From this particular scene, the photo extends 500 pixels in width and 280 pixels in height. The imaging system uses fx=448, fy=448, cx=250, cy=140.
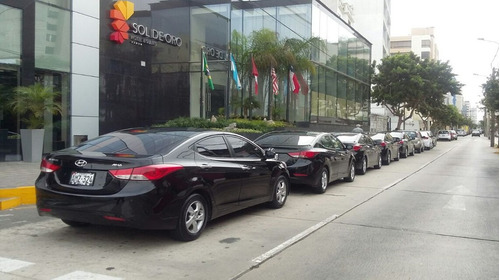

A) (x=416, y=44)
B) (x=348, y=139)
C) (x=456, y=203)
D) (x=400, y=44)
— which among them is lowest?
(x=456, y=203)

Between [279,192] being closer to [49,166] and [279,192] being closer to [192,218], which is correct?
[192,218]

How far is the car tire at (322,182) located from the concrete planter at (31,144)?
868cm

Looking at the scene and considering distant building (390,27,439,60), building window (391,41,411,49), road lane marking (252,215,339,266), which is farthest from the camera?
building window (391,41,411,49)

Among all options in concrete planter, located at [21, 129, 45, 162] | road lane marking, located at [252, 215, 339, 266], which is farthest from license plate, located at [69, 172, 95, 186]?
concrete planter, located at [21, 129, 45, 162]

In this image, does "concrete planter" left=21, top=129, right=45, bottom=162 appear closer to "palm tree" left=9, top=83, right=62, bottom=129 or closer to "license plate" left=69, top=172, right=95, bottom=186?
"palm tree" left=9, top=83, right=62, bottom=129

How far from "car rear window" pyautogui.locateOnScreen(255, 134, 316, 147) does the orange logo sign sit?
364 inches

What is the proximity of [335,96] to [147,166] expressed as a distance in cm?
3029

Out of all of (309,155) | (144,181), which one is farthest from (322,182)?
(144,181)

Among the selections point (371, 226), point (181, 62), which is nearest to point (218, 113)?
point (181, 62)

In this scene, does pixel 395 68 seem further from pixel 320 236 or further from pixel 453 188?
pixel 320 236

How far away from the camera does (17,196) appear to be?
809 centimetres

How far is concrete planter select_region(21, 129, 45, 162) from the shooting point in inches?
528

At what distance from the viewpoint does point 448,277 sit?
4668 millimetres

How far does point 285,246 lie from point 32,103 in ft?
34.3
